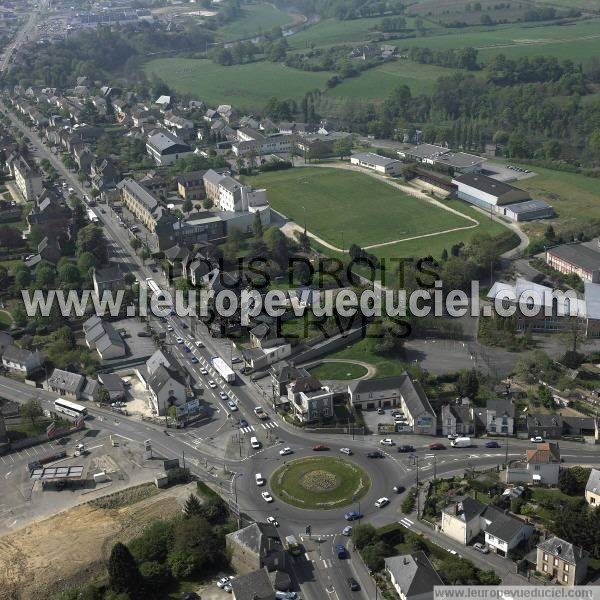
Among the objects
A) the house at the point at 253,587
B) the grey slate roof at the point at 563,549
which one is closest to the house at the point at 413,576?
the grey slate roof at the point at 563,549

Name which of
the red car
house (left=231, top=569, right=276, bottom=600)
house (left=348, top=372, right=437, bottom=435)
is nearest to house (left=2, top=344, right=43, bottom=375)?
house (left=348, top=372, right=437, bottom=435)

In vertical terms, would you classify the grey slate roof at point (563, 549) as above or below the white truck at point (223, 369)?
above

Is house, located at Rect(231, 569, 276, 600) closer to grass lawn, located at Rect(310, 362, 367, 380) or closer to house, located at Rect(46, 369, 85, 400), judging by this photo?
grass lawn, located at Rect(310, 362, 367, 380)

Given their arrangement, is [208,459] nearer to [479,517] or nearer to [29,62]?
[479,517]

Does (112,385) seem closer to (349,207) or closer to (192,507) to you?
(192,507)

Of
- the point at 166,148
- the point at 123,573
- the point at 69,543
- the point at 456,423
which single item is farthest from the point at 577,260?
the point at 166,148

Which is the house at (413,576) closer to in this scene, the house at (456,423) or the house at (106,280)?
the house at (456,423)
